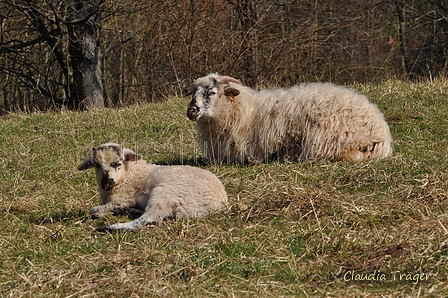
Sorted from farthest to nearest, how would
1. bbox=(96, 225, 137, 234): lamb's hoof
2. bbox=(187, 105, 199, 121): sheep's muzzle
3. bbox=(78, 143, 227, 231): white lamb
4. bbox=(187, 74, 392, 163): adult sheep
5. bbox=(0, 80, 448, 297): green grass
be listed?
1. bbox=(187, 105, 199, 121): sheep's muzzle
2. bbox=(187, 74, 392, 163): adult sheep
3. bbox=(78, 143, 227, 231): white lamb
4. bbox=(96, 225, 137, 234): lamb's hoof
5. bbox=(0, 80, 448, 297): green grass

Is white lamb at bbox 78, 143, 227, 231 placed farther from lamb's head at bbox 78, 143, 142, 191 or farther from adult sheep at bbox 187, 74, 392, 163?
adult sheep at bbox 187, 74, 392, 163

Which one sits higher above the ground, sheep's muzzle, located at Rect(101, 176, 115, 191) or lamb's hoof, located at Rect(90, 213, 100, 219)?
sheep's muzzle, located at Rect(101, 176, 115, 191)

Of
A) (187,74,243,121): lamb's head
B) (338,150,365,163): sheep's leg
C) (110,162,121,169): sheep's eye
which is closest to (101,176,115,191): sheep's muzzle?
(110,162,121,169): sheep's eye

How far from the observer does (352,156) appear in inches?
284

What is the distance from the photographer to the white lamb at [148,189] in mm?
5000

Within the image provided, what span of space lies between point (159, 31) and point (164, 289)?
11804mm

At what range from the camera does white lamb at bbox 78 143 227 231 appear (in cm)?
500

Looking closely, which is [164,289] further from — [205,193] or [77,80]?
[77,80]

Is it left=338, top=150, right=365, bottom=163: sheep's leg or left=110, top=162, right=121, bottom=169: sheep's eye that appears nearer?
left=110, top=162, right=121, bottom=169: sheep's eye

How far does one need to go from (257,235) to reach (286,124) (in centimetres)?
328

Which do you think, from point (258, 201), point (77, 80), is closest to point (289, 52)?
point (77, 80)

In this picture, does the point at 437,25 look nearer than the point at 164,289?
No

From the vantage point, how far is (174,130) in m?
9.53

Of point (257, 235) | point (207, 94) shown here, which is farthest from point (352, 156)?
point (257, 235)
